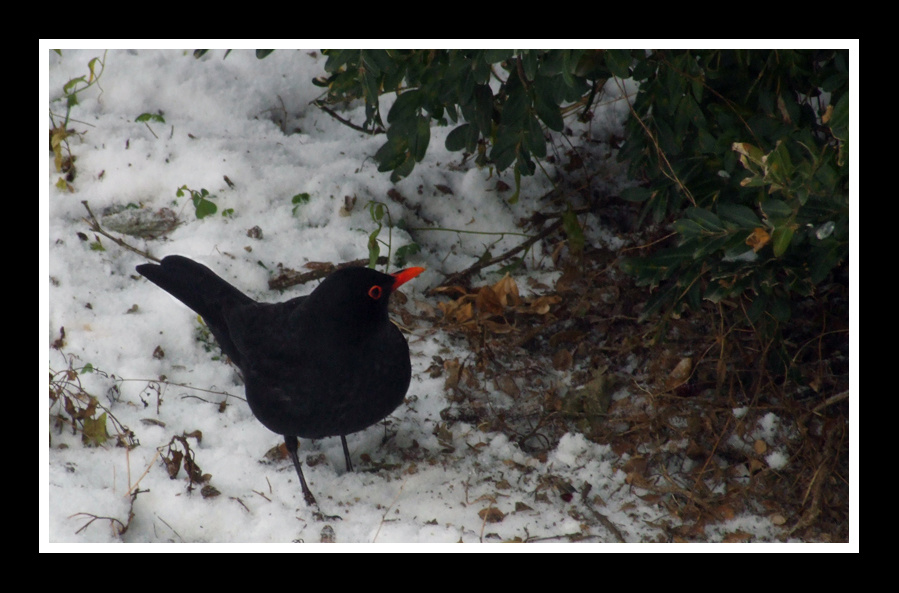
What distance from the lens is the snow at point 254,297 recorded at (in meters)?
3.20

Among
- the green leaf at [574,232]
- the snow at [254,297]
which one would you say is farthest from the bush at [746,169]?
the snow at [254,297]

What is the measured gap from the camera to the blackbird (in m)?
3.19

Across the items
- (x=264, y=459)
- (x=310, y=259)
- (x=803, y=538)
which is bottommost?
Result: (x=803, y=538)

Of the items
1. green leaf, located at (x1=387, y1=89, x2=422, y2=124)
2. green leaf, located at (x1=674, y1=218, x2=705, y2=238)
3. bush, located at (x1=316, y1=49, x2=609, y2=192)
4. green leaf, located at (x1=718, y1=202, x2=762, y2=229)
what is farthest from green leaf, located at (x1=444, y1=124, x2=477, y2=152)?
green leaf, located at (x1=718, y1=202, x2=762, y2=229)

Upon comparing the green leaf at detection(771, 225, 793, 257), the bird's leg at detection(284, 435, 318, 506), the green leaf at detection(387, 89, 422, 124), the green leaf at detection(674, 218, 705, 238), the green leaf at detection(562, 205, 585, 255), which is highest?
the green leaf at detection(387, 89, 422, 124)

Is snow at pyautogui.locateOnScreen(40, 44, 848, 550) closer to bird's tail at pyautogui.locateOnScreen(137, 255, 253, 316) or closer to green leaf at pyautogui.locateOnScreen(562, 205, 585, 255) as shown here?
green leaf at pyautogui.locateOnScreen(562, 205, 585, 255)

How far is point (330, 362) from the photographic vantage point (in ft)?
10.5

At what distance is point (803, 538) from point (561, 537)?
3.16 feet

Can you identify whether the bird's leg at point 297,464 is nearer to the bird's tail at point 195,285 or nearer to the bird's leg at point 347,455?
the bird's leg at point 347,455

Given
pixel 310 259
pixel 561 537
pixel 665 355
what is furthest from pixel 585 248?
pixel 561 537

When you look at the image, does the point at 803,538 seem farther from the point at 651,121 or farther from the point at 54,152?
the point at 54,152

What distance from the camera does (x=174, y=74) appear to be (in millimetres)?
5133

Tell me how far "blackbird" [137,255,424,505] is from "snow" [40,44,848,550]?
36 cm

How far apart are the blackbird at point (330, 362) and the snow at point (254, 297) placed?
356mm
